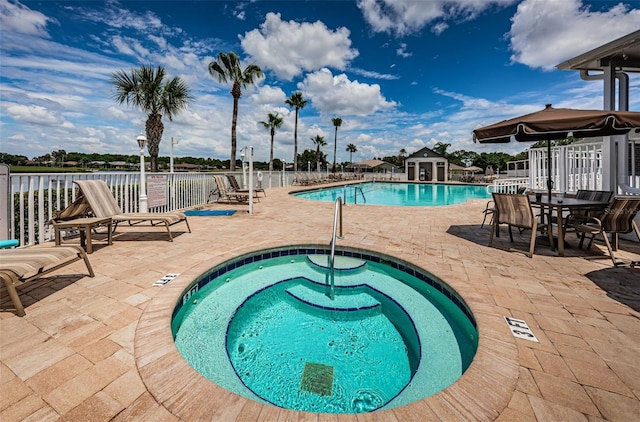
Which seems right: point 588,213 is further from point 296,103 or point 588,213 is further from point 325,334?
point 296,103

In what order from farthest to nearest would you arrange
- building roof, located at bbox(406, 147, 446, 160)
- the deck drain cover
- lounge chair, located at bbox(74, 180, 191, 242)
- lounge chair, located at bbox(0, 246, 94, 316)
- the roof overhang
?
building roof, located at bbox(406, 147, 446, 160), the roof overhang, lounge chair, located at bbox(74, 180, 191, 242), lounge chair, located at bbox(0, 246, 94, 316), the deck drain cover

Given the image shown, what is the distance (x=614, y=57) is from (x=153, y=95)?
671 inches

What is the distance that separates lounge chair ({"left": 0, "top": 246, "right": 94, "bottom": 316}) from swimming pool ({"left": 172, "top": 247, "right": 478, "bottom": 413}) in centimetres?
108

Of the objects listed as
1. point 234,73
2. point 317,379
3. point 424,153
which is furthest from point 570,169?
point 424,153

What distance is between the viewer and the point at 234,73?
17.5m

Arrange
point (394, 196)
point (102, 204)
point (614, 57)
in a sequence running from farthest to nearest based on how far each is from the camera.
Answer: point (394, 196) < point (614, 57) < point (102, 204)

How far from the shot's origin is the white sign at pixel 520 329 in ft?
6.13

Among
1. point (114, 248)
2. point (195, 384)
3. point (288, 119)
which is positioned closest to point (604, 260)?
point (195, 384)

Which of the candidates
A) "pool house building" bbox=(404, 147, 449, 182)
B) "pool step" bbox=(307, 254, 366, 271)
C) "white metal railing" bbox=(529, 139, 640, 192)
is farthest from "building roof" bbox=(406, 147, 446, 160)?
"pool step" bbox=(307, 254, 366, 271)

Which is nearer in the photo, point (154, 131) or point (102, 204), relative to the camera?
point (102, 204)

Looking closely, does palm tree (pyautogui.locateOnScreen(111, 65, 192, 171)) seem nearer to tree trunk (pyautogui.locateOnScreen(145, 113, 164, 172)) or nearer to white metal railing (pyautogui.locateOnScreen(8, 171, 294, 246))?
tree trunk (pyautogui.locateOnScreen(145, 113, 164, 172))

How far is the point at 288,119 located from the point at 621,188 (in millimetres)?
31557

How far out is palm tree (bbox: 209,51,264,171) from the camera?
17.1 m

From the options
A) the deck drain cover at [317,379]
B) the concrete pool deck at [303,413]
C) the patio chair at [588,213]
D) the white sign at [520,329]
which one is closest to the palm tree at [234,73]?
the concrete pool deck at [303,413]
